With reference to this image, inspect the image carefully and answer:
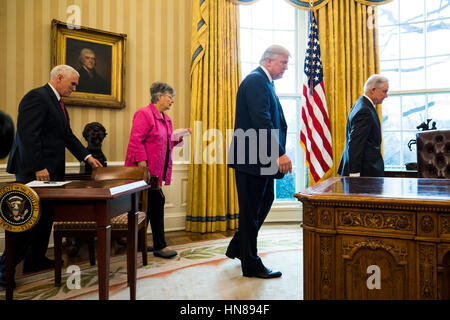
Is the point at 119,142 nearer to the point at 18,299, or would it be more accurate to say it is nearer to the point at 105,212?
the point at 18,299

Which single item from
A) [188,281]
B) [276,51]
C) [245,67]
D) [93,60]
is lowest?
[188,281]

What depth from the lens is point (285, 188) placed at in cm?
480

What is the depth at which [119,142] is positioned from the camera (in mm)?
3828

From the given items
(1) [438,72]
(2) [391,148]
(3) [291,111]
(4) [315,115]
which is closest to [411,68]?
(1) [438,72]

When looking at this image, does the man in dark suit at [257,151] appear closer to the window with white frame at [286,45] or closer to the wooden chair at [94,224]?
the wooden chair at [94,224]

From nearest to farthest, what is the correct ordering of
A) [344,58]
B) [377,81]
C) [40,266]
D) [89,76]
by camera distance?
[40,266] < [377,81] < [89,76] < [344,58]

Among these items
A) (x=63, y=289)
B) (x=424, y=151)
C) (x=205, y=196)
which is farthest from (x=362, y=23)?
(x=63, y=289)

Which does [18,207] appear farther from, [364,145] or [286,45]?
[286,45]

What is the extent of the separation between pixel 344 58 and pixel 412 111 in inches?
50.8

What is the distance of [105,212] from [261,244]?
2.30m

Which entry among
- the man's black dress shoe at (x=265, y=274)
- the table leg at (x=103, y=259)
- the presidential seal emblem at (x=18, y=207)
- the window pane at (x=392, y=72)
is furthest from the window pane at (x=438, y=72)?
the presidential seal emblem at (x=18, y=207)

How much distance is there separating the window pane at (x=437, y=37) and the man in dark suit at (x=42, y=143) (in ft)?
15.6

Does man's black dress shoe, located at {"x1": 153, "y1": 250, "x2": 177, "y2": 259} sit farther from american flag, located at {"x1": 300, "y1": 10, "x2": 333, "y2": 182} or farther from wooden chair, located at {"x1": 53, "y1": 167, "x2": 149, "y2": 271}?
american flag, located at {"x1": 300, "y1": 10, "x2": 333, "y2": 182}

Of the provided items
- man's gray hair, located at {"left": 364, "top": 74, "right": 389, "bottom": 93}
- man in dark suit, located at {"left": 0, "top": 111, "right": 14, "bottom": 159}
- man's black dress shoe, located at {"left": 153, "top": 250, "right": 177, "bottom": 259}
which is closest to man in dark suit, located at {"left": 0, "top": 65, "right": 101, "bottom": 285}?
man's black dress shoe, located at {"left": 153, "top": 250, "right": 177, "bottom": 259}
